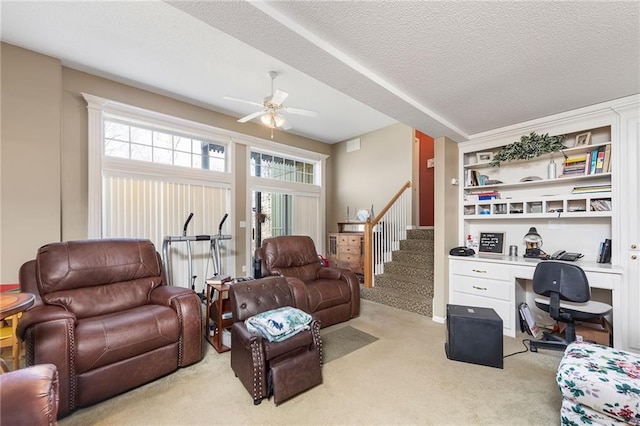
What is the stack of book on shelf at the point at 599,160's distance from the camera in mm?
2674

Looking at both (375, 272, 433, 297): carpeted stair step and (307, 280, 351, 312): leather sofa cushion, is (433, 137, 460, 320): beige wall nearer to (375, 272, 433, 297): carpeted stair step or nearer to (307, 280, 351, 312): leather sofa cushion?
(375, 272, 433, 297): carpeted stair step

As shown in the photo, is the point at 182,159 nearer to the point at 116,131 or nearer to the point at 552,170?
the point at 116,131

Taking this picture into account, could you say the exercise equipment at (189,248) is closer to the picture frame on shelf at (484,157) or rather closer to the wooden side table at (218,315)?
the wooden side table at (218,315)

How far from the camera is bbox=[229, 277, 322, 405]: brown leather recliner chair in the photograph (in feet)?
5.98

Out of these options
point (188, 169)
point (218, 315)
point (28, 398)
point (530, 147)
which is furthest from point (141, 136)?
point (530, 147)

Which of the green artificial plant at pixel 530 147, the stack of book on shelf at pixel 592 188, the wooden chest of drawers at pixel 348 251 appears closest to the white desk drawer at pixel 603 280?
the stack of book on shelf at pixel 592 188

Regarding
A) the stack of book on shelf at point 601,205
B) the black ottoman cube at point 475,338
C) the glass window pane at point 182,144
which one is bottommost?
the black ottoman cube at point 475,338

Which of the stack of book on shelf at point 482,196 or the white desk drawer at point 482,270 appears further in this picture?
the stack of book on shelf at point 482,196

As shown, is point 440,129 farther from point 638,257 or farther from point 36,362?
point 36,362

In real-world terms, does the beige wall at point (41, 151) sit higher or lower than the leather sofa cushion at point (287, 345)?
higher

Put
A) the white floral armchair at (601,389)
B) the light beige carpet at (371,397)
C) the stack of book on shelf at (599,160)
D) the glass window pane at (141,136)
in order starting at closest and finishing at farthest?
the white floral armchair at (601,389), the light beige carpet at (371,397), the stack of book on shelf at (599,160), the glass window pane at (141,136)

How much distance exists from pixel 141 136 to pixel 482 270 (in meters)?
4.89

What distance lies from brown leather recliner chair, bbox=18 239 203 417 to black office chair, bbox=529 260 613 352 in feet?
10.5

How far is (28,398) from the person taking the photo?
3.55 ft
